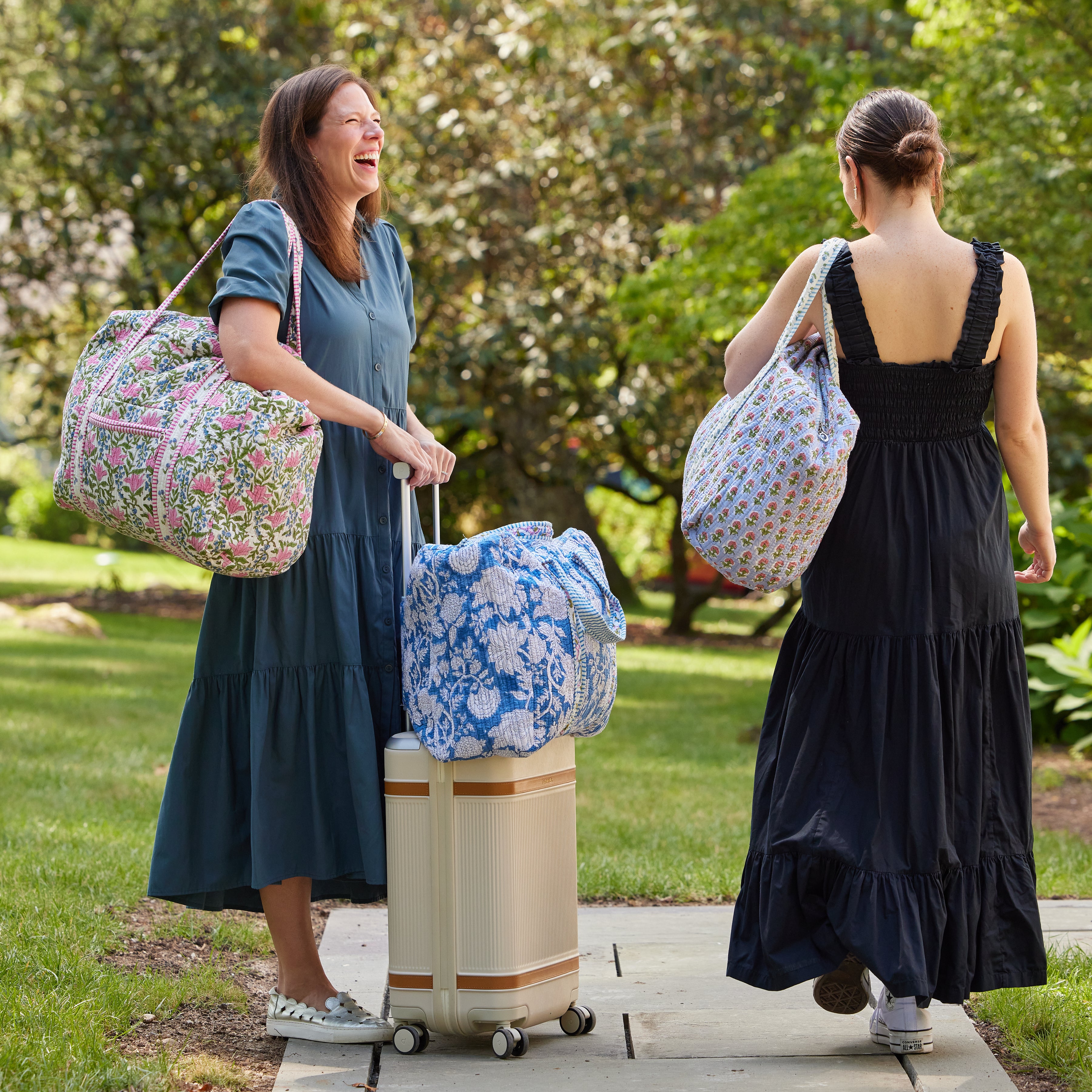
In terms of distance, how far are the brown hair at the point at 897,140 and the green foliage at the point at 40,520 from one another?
24.4m

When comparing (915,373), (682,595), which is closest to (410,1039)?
(915,373)

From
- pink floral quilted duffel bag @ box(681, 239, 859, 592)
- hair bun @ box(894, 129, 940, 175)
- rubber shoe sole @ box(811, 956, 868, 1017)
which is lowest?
rubber shoe sole @ box(811, 956, 868, 1017)

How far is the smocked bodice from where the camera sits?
2744 mm

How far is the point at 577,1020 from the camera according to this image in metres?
3.04

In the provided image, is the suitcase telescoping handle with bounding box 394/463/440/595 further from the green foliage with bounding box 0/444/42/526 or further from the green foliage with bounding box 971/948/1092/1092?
the green foliage with bounding box 0/444/42/526

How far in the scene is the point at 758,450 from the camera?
2.65 m

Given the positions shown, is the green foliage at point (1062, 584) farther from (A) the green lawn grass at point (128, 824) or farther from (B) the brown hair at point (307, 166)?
(B) the brown hair at point (307, 166)

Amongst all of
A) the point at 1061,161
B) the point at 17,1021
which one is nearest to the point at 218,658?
the point at 17,1021

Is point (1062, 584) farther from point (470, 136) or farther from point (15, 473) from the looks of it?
point (15, 473)

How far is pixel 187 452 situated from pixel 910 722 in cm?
156

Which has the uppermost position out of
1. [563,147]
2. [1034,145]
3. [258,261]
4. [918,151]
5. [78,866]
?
[563,147]

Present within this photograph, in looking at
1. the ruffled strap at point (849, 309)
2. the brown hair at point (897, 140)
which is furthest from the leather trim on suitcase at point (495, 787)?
the brown hair at point (897, 140)

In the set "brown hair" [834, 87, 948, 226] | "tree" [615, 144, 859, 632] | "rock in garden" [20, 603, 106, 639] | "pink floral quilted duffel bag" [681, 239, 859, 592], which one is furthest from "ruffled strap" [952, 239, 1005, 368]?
"rock in garden" [20, 603, 106, 639]

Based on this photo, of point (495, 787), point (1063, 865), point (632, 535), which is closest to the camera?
point (495, 787)
